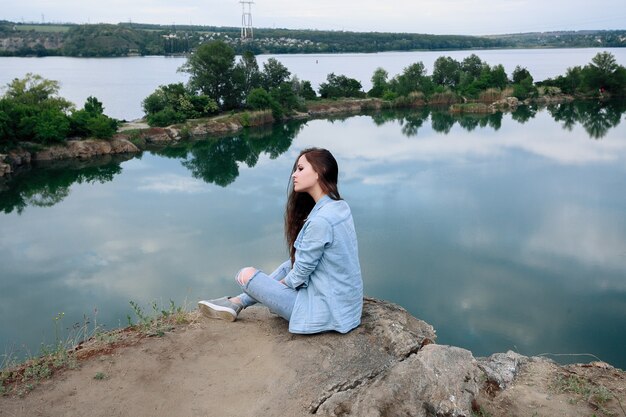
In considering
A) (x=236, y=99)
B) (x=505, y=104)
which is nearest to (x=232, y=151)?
(x=236, y=99)

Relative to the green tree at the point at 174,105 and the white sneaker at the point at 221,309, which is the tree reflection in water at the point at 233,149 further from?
the white sneaker at the point at 221,309

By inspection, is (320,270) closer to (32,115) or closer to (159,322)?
(159,322)

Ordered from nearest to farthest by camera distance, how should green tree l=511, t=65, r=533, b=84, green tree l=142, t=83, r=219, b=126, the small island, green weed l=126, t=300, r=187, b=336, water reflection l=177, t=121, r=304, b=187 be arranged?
green weed l=126, t=300, r=187, b=336, water reflection l=177, t=121, r=304, b=187, the small island, green tree l=142, t=83, r=219, b=126, green tree l=511, t=65, r=533, b=84

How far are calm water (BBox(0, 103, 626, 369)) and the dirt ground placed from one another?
9.96 ft

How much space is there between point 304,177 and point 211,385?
47.3 inches

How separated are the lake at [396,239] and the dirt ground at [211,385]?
932 mm

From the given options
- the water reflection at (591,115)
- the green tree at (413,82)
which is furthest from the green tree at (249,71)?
the water reflection at (591,115)

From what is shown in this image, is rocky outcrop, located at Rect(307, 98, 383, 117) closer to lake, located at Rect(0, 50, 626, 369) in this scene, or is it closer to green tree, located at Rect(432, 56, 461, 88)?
green tree, located at Rect(432, 56, 461, 88)

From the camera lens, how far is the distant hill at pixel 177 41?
76250 mm

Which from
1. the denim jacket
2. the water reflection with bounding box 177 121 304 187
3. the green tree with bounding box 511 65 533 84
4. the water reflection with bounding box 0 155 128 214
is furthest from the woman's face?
the green tree with bounding box 511 65 533 84

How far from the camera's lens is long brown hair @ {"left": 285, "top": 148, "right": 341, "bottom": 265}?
3074mm

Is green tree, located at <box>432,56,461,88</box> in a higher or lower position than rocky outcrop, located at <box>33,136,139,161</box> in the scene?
higher

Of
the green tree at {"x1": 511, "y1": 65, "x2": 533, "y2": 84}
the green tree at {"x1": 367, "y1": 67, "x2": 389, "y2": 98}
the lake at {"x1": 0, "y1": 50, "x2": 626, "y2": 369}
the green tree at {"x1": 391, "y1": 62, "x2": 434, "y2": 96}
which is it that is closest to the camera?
the lake at {"x1": 0, "y1": 50, "x2": 626, "y2": 369}

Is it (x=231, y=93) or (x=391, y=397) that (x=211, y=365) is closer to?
(x=391, y=397)
